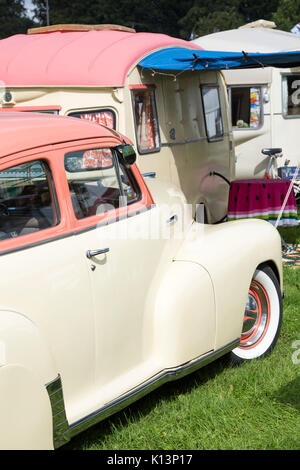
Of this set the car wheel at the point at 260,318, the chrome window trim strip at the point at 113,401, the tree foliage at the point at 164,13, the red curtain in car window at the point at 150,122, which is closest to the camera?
the chrome window trim strip at the point at 113,401

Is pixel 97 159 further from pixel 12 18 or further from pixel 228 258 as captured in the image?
pixel 12 18

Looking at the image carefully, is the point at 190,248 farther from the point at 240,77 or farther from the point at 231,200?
the point at 240,77

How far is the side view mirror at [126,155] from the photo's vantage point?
3.62 meters

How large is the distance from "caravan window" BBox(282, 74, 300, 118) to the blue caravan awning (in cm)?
457

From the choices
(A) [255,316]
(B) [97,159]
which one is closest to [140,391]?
(B) [97,159]

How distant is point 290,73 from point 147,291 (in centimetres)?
967

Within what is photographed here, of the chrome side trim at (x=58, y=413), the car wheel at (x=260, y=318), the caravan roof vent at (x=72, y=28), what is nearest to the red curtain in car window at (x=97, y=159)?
the chrome side trim at (x=58, y=413)

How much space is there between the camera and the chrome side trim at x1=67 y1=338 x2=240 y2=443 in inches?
118

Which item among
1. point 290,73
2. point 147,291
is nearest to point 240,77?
point 290,73

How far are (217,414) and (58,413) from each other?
131 cm

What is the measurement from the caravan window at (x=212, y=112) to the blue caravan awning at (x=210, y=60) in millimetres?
1179

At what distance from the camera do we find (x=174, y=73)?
793cm

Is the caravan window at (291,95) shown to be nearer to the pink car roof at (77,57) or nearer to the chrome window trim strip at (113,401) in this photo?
the pink car roof at (77,57)

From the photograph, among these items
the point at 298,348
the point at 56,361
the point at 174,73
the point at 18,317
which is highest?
the point at 174,73
